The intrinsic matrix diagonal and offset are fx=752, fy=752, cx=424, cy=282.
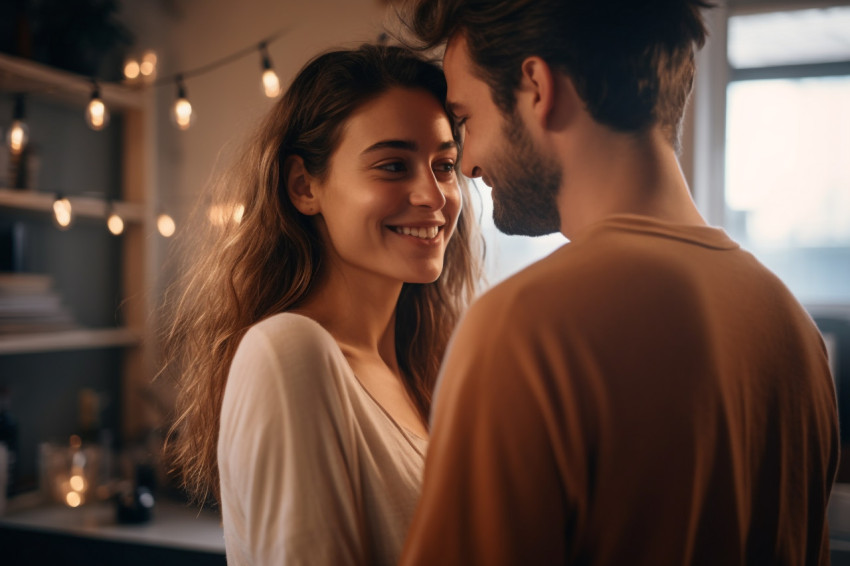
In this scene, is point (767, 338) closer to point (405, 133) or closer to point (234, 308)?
point (405, 133)

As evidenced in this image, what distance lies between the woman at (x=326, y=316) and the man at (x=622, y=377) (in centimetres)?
25

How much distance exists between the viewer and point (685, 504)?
2.01ft

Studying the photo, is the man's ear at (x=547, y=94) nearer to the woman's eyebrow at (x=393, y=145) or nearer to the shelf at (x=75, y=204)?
the woman's eyebrow at (x=393, y=145)

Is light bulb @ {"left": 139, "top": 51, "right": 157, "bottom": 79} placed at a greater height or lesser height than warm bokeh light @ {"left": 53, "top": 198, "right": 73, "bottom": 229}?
greater

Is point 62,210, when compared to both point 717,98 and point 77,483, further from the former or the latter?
point 717,98

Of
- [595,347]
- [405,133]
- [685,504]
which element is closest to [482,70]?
[405,133]

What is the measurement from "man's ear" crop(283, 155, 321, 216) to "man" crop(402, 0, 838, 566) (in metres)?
0.45

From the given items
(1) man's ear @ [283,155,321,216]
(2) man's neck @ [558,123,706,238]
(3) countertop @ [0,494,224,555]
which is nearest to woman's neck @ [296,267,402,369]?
(1) man's ear @ [283,155,321,216]

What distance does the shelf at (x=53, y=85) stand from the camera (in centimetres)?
232

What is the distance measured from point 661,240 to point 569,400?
0.17m

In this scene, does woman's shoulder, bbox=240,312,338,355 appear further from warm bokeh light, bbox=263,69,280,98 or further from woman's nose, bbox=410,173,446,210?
warm bokeh light, bbox=263,69,280,98

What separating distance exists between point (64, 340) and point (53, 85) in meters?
0.84

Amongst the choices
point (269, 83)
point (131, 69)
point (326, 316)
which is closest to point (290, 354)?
point (326, 316)

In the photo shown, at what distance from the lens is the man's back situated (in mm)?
586
